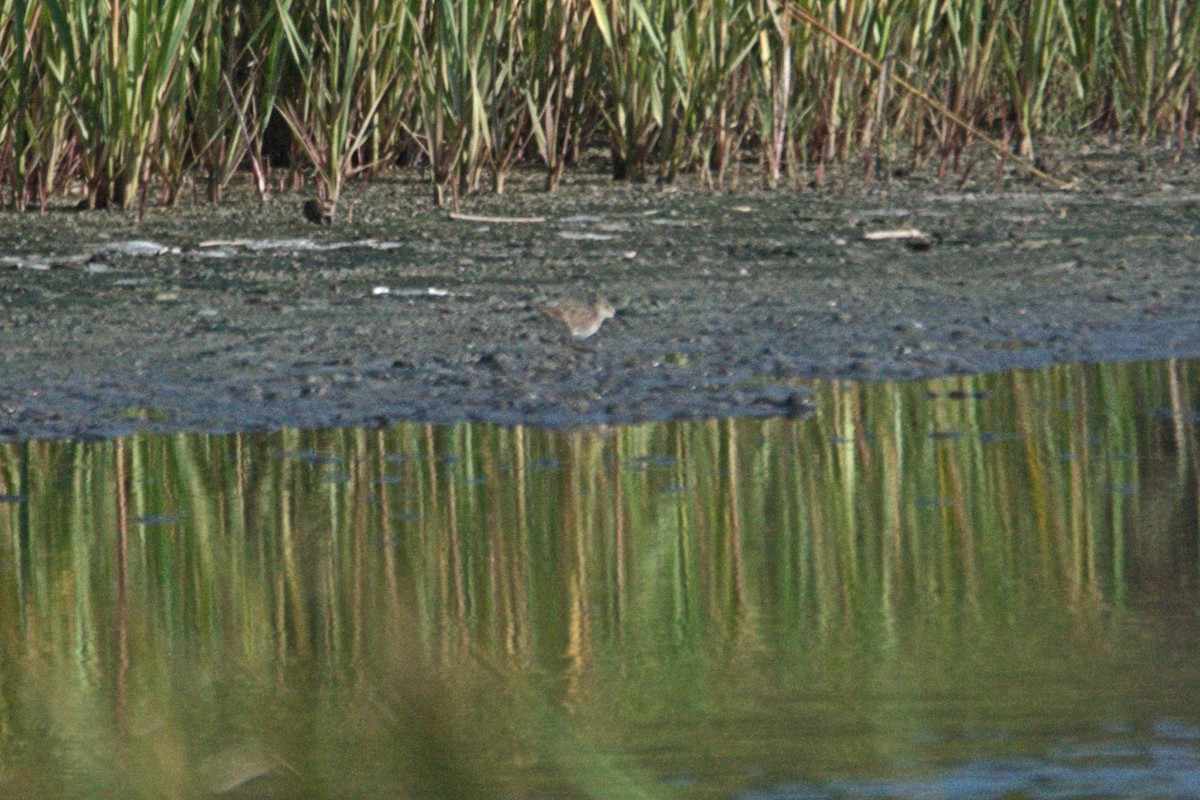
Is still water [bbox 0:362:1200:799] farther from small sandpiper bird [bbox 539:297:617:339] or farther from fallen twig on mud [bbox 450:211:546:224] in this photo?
fallen twig on mud [bbox 450:211:546:224]

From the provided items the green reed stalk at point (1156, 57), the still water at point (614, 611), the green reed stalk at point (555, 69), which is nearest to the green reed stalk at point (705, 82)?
the green reed stalk at point (555, 69)

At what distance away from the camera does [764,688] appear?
180cm

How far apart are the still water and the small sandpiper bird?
658 mm

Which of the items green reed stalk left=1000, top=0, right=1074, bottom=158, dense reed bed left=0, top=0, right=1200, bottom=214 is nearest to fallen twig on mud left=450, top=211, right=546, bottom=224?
dense reed bed left=0, top=0, right=1200, bottom=214

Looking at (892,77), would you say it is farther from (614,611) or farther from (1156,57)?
(1156,57)

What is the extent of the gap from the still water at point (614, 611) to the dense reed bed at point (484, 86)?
1.93m

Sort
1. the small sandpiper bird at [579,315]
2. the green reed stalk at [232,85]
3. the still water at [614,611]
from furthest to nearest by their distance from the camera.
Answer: the green reed stalk at [232,85], the small sandpiper bird at [579,315], the still water at [614,611]

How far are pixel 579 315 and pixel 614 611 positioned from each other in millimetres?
1701

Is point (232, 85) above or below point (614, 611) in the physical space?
above

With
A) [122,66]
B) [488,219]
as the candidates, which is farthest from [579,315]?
[122,66]

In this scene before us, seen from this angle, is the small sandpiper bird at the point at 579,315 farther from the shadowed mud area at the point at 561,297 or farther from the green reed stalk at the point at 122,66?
the green reed stalk at the point at 122,66

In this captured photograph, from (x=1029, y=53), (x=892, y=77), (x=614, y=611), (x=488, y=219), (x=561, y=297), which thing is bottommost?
(x=614, y=611)

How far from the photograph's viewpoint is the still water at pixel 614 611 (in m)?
1.63

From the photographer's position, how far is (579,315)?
147 inches
